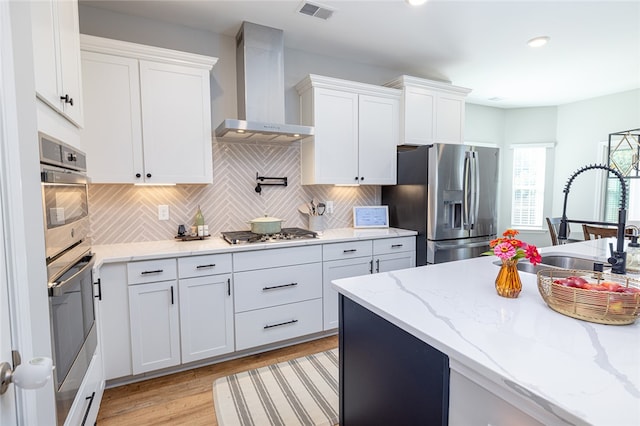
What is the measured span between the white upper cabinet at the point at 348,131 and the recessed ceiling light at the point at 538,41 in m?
1.29

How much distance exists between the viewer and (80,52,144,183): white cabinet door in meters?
2.17

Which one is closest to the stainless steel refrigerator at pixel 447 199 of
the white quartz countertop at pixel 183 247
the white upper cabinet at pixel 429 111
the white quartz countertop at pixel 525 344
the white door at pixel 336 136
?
the white upper cabinet at pixel 429 111

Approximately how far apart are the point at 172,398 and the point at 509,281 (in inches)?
83.1

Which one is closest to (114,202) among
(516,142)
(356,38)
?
(356,38)

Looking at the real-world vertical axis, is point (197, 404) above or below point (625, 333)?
below

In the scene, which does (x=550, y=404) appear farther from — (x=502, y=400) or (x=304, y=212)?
(x=304, y=212)

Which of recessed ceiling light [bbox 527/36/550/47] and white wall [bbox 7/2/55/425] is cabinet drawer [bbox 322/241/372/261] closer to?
white wall [bbox 7/2/55/425]

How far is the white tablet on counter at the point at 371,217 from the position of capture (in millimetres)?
3470

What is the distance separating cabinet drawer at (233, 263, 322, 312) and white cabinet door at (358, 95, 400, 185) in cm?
117

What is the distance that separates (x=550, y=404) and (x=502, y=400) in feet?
0.49

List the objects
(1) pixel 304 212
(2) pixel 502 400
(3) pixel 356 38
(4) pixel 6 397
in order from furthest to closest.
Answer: (1) pixel 304 212 → (3) pixel 356 38 → (2) pixel 502 400 → (4) pixel 6 397

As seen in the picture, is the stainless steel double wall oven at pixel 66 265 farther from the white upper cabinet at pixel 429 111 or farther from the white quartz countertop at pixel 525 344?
the white upper cabinet at pixel 429 111

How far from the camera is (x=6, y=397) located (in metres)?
0.56

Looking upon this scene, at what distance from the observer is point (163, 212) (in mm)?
2686
